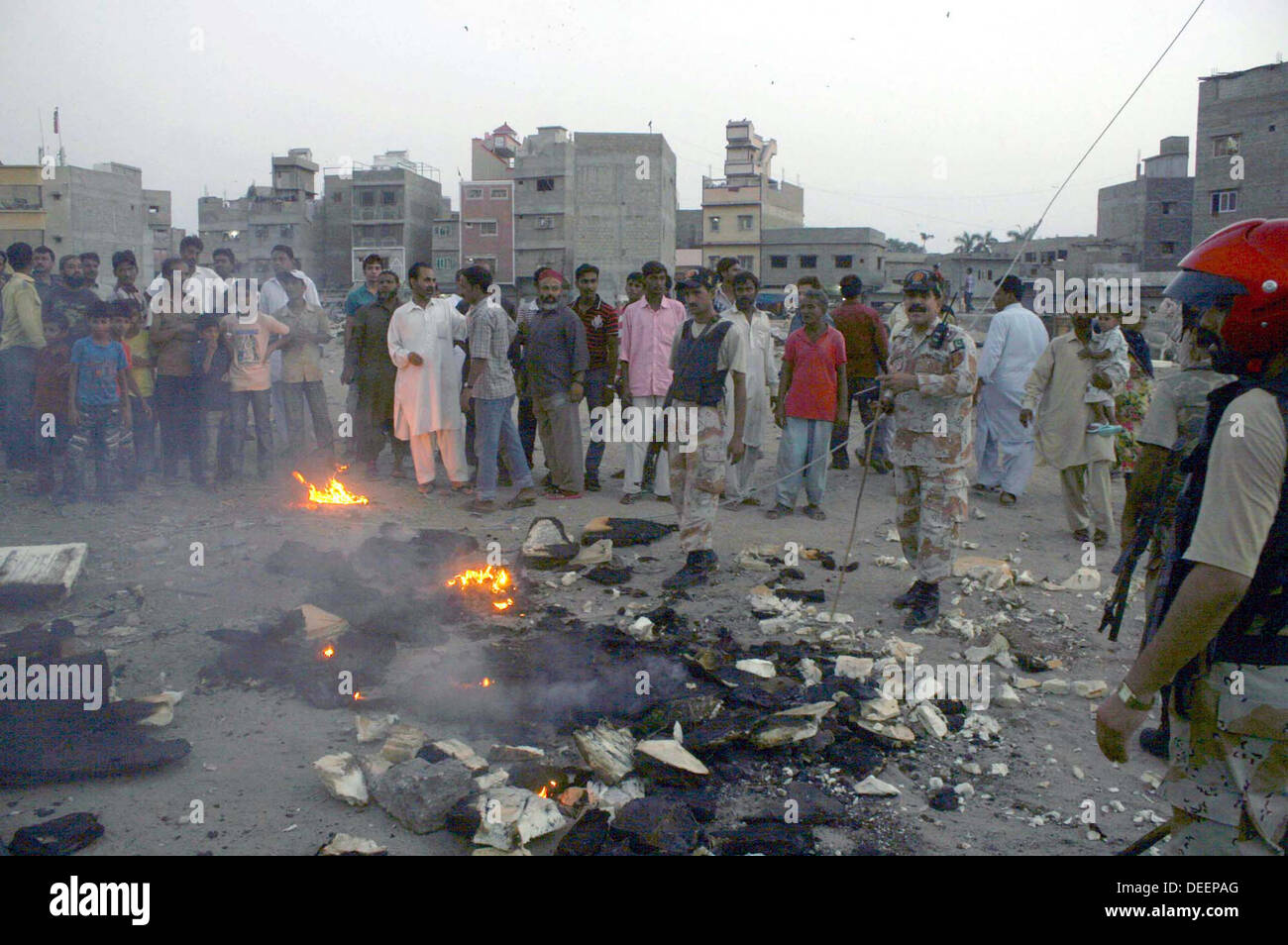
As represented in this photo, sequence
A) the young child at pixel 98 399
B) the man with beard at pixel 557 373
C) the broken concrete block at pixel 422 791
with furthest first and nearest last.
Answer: the man with beard at pixel 557 373 → the young child at pixel 98 399 → the broken concrete block at pixel 422 791

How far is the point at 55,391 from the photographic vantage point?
809 cm

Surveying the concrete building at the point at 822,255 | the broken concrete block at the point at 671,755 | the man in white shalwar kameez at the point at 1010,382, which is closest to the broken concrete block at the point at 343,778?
the broken concrete block at the point at 671,755

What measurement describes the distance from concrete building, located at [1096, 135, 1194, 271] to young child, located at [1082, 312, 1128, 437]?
1425 inches

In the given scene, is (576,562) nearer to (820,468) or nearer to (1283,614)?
(820,468)

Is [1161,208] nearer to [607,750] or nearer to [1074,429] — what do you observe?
[1074,429]

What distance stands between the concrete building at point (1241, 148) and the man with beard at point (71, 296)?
35225mm

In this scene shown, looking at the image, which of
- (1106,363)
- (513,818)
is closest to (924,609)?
(1106,363)

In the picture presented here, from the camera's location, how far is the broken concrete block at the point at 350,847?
119 inches

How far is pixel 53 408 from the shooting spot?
8.04 meters

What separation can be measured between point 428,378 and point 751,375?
10.8 feet

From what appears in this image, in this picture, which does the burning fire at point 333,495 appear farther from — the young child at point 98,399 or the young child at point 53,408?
the young child at point 53,408

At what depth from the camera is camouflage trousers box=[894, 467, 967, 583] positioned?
5.47 metres

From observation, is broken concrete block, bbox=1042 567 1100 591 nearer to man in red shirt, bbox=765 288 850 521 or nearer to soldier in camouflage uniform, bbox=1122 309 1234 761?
man in red shirt, bbox=765 288 850 521
